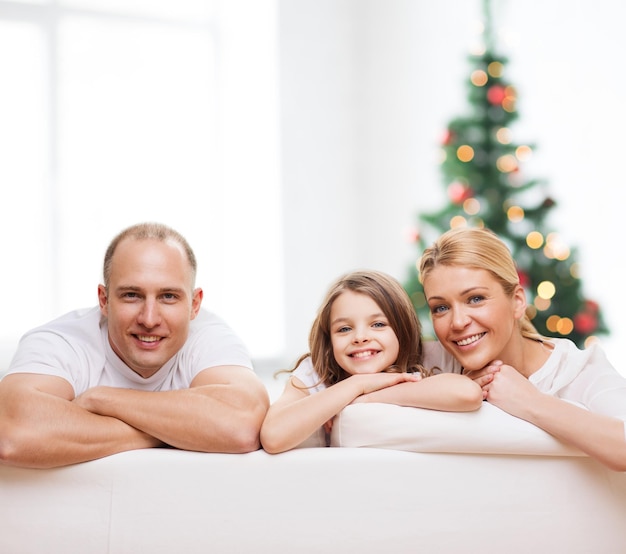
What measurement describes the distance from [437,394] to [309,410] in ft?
0.99

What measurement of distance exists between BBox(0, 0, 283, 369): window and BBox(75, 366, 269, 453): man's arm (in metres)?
3.47

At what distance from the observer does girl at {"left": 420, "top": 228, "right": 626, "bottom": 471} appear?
6.17ft

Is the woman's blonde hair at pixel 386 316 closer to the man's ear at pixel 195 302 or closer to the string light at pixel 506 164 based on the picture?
the man's ear at pixel 195 302

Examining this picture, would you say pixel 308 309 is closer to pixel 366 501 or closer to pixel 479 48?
pixel 479 48

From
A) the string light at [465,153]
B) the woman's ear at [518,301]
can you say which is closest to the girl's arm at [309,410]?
the woman's ear at [518,301]

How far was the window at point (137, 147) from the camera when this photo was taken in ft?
17.0

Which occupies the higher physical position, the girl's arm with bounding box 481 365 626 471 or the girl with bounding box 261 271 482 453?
the girl with bounding box 261 271 482 453

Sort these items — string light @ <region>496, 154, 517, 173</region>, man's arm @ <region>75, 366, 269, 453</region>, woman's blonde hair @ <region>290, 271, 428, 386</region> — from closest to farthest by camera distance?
man's arm @ <region>75, 366, 269, 453</region> → woman's blonde hair @ <region>290, 271, 428, 386</region> → string light @ <region>496, 154, 517, 173</region>

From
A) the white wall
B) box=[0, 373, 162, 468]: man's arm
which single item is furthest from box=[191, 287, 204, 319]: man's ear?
the white wall

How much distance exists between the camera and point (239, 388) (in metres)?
1.92

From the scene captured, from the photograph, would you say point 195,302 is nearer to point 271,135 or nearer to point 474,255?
point 474,255

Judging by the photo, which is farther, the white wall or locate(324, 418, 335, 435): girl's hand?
the white wall

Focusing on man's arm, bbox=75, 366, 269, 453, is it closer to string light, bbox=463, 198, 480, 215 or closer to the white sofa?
the white sofa

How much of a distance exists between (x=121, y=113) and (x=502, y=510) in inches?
176
